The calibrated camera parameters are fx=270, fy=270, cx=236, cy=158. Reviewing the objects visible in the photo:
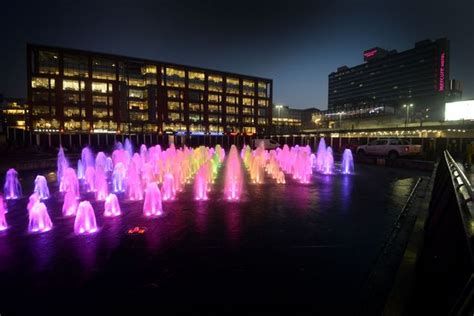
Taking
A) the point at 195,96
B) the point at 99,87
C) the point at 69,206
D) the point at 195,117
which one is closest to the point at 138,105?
the point at 99,87

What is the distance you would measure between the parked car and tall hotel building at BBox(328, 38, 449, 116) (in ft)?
279

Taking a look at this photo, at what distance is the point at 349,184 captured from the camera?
13.4m

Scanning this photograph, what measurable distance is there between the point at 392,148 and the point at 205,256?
946 inches

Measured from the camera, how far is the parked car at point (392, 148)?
75.7 feet

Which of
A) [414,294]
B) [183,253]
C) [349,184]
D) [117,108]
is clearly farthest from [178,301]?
[117,108]

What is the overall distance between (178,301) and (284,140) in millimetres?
58299

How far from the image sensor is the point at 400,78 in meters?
141

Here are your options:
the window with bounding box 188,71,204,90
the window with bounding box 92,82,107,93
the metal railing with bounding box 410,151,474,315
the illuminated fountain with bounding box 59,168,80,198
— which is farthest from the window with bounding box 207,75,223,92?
the metal railing with bounding box 410,151,474,315

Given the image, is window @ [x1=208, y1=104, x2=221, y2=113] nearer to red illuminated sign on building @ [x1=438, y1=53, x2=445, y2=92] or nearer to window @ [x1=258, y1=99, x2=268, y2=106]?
window @ [x1=258, y1=99, x2=268, y2=106]

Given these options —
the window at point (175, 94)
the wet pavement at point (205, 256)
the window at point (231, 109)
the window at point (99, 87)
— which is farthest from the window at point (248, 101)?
the wet pavement at point (205, 256)

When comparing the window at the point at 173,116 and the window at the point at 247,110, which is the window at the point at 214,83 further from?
the window at the point at 173,116

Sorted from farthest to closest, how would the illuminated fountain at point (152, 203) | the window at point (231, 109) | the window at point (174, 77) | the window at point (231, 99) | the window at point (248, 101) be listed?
1. the window at point (248, 101)
2. the window at point (231, 99)
3. the window at point (231, 109)
4. the window at point (174, 77)
5. the illuminated fountain at point (152, 203)

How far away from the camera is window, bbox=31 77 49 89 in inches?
2642

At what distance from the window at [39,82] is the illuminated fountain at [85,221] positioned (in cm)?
7840
